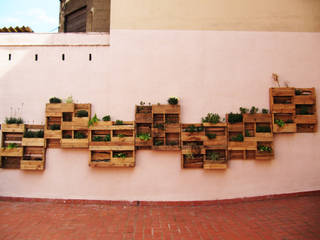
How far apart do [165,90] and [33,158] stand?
11.0 ft

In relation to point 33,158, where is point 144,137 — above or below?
above

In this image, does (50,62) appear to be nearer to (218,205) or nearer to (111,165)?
(111,165)

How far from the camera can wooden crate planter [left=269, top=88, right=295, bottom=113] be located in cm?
454

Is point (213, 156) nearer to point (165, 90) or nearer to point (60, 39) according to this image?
point (165, 90)

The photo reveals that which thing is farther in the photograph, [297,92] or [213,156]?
[297,92]

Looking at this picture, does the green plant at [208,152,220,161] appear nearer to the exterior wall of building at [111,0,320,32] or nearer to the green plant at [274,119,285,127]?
the green plant at [274,119,285,127]

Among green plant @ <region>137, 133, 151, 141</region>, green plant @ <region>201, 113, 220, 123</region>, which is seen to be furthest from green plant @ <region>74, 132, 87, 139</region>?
green plant @ <region>201, 113, 220, 123</region>

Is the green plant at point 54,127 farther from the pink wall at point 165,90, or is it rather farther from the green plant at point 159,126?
the green plant at point 159,126

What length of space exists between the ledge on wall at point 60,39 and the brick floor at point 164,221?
3.67 metres

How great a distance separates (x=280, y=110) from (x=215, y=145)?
1.72 meters

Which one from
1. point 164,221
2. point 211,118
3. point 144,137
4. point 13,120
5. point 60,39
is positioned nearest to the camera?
point 164,221

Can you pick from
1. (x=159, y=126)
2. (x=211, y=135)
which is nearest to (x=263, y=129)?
(x=211, y=135)

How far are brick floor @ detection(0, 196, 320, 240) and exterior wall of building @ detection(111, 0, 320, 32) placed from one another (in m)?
4.03

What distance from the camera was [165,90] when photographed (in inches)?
181
